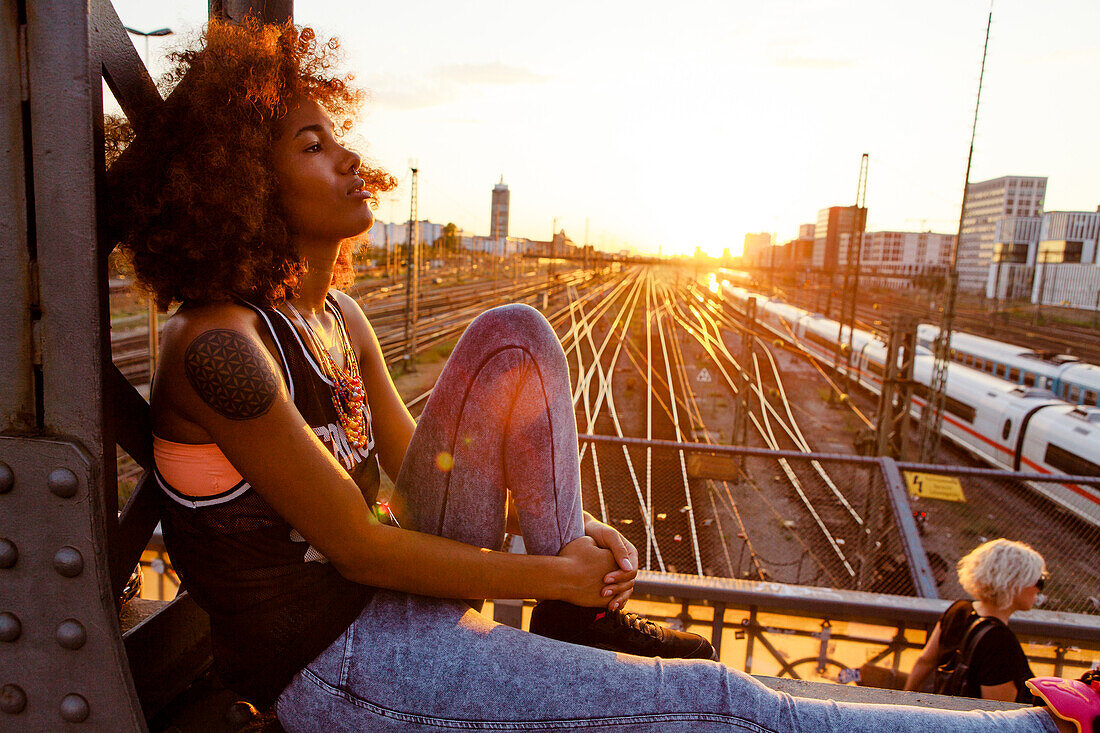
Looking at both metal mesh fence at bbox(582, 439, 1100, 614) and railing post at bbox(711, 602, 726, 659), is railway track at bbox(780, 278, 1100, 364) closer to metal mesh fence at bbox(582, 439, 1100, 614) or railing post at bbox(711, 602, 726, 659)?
metal mesh fence at bbox(582, 439, 1100, 614)

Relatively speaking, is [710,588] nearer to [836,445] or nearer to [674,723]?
[674,723]

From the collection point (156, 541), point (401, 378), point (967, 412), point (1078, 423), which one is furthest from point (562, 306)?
point (156, 541)

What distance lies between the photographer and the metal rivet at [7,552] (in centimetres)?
83

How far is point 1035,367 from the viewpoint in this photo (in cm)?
1714

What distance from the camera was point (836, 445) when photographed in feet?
55.0

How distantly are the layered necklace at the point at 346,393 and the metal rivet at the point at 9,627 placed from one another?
1.66 feet

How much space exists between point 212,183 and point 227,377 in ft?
1.11

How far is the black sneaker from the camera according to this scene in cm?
121

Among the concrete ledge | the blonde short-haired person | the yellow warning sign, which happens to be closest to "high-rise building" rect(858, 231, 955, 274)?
the yellow warning sign

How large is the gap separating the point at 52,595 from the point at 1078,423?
1502cm

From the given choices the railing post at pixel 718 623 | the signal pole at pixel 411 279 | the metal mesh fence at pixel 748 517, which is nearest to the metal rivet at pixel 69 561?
the railing post at pixel 718 623

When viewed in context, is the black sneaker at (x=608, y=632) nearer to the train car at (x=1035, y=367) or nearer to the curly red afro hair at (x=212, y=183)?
the curly red afro hair at (x=212, y=183)

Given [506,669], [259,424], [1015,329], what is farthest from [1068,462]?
[1015,329]

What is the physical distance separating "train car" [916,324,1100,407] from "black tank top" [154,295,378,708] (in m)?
17.3
